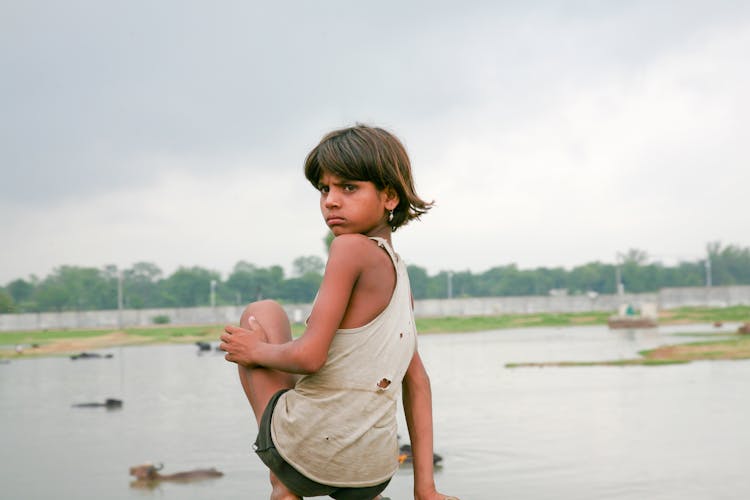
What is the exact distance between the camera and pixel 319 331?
2.29 meters

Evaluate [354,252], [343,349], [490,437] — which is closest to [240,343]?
[343,349]

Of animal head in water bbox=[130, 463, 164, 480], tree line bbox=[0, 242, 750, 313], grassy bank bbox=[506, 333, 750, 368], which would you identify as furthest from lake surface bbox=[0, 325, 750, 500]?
tree line bbox=[0, 242, 750, 313]

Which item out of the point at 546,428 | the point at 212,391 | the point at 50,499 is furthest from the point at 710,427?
the point at 212,391

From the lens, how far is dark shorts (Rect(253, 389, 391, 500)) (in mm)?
2400

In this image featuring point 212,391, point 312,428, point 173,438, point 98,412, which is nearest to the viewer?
point 312,428

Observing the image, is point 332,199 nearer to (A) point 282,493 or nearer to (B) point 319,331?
(B) point 319,331

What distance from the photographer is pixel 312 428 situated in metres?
2.36

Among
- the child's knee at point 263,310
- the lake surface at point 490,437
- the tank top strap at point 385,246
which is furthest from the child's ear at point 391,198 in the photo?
the lake surface at point 490,437

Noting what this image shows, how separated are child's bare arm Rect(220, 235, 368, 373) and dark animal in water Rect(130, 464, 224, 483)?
11.3 feet

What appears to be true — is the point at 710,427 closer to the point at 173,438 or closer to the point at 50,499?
the point at 173,438

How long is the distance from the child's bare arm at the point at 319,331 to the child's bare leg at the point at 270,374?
0.23 feet

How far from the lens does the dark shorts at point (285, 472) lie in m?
2.40

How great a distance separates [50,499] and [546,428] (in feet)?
12.5

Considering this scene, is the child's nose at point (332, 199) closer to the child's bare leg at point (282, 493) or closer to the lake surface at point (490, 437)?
the child's bare leg at point (282, 493)
